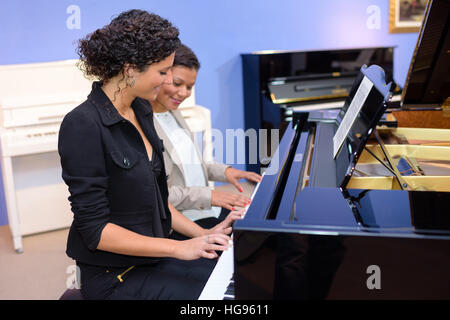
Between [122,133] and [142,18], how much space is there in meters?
0.35

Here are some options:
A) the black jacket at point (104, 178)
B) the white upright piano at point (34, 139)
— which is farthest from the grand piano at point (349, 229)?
the white upright piano at point (34, 139)

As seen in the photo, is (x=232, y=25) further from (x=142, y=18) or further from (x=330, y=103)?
(x=142, y=18)

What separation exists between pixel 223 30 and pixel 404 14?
1.87 metres

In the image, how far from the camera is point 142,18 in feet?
4.76

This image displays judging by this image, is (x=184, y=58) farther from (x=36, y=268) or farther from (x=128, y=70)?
(x=36, y=268)

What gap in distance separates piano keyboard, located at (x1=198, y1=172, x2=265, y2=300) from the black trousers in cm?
26

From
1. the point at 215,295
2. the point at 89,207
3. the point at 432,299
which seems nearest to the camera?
the point at 432,299

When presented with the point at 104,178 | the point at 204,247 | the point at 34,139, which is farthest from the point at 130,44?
the point at 34,139

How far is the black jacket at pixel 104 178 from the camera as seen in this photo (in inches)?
53.9

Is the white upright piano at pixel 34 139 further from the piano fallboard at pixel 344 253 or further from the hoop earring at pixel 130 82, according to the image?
the piano fallboard at pixel 344 253

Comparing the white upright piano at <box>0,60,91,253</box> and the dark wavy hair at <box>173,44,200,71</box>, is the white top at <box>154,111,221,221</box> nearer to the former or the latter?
the dark wavy hair at <box>173,44,200,71</box>

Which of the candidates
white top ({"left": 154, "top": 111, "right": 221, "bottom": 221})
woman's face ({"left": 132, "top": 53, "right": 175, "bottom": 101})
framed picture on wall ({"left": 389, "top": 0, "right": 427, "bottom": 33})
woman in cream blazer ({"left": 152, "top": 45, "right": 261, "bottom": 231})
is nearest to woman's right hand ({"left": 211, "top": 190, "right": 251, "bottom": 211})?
woman in cream blazer ({"left": 152, "top": 45, "right": 261, "bottom": 231})

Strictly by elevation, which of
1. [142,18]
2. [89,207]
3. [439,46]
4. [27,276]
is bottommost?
[27,276]
